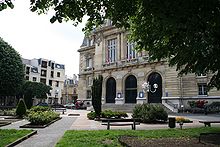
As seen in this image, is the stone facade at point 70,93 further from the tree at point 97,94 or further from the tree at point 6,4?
the tree at point 6,4

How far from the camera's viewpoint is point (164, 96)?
39250mm

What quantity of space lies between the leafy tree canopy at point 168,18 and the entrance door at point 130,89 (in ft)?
110

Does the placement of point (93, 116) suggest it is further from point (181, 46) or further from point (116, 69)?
point (116, 69)

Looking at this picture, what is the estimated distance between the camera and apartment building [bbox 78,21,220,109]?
37375mm

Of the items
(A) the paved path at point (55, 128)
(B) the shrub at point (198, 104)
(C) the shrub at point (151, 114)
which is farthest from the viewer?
(B) the shrub at point (198, 104)

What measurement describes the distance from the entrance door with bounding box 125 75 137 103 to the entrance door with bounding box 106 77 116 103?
10.5ft

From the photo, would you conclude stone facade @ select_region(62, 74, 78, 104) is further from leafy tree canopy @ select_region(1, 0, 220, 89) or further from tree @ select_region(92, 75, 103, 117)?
leafy tree canopy @ select_region(1, 0, 220, 89)

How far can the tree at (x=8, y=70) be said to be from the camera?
147ft

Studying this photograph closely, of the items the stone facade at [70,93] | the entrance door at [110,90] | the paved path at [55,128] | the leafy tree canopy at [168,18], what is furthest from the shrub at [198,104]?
the stone facade at [70,93]

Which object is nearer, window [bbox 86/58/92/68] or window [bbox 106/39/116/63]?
window [bbox 106/39/116/63]

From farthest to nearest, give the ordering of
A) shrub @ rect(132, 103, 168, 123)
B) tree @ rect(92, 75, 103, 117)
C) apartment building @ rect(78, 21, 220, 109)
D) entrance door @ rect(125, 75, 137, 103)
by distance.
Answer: entrance door @ rect(125, 75, 137, 103), apartment building @ rect(78, 21, 220, 109), tree @ rect(92, 75, 103, 117), shrub @ rect(132, 103, 168, 123)

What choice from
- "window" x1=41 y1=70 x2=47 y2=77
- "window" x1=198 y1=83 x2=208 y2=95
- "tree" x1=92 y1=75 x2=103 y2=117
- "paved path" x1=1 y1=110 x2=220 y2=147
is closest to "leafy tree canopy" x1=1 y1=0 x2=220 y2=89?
"paved path" x1=1 y1=110 x2=220 y2=147

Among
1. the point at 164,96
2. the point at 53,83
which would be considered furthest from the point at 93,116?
the point at 53,83

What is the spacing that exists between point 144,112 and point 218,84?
9.48m
